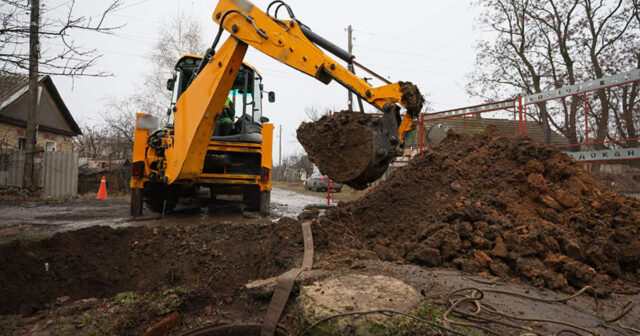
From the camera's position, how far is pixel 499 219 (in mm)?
3475

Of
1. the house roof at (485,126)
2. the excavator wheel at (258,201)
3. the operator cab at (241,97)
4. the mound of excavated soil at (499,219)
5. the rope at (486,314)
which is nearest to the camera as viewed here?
the rope at (486,314)

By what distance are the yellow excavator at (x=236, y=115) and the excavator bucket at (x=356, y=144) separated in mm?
18

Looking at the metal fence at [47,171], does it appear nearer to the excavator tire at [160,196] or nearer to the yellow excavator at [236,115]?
the excavator tire at [160,196]

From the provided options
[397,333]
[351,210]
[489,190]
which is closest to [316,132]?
[351,210]

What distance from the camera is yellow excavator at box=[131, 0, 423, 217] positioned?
3711mm

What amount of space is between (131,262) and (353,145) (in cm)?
307

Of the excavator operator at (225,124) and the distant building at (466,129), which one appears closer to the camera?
the excavator operator at (225,124)

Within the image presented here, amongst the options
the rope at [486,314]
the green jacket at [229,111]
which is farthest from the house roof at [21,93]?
the rope at [486,314]

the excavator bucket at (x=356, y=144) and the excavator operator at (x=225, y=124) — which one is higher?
the excavator operator at (x=225, y=124)

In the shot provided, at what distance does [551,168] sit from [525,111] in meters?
4.88

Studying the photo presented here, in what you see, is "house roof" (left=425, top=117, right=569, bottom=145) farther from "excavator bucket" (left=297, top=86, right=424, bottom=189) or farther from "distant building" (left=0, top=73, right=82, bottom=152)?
"distant building" (left=0, top=73, right=82, bottom=152)

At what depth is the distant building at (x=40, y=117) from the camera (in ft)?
55.5

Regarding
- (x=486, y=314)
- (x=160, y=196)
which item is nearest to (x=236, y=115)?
(x=160, y=196)

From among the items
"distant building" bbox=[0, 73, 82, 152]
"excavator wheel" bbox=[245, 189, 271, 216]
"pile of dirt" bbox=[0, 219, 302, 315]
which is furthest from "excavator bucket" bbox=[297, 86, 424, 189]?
"distant building" bbox=[0, 73, 82, 152]
